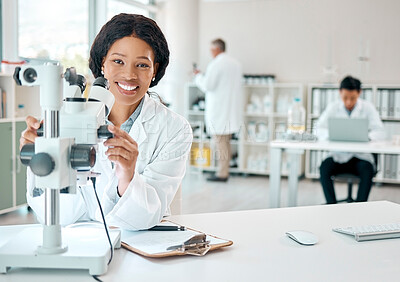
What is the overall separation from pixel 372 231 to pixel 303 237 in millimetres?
202

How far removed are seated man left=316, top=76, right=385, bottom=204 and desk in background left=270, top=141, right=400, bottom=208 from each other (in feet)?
0.72

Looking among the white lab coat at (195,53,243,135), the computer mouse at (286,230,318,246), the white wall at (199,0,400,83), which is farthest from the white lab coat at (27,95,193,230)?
the white wall at (199,0,400,83)

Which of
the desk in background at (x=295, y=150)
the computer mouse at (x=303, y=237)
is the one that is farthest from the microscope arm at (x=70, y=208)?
the desk in background at (x=295, y=150)

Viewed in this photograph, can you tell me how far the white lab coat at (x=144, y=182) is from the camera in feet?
4.08

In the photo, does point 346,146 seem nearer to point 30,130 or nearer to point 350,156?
point 350,156

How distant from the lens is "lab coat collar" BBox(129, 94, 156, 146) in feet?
4.96

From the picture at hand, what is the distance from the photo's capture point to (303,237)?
1.24 metres

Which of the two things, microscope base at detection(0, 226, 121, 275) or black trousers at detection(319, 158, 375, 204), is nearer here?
microscope base at detection(0, 226, 121, 275)

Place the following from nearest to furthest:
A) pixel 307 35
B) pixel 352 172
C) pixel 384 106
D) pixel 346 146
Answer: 1. pixel 346 146
2. pixel 352 172
3. pixel 384 106
4. pixel 307 35

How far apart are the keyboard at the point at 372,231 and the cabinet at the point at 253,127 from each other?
14.5 feet

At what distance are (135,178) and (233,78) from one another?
4426mm

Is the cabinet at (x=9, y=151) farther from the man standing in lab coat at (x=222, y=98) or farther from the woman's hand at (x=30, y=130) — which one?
the woman's hand at (x=30, y=130)

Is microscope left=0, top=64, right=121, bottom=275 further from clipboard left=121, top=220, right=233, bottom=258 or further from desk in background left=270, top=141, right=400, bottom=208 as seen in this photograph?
desk in background left=270, top=141, right=400, bottom=208

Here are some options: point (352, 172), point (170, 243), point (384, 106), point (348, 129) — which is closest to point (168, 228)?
point (170, 243)
